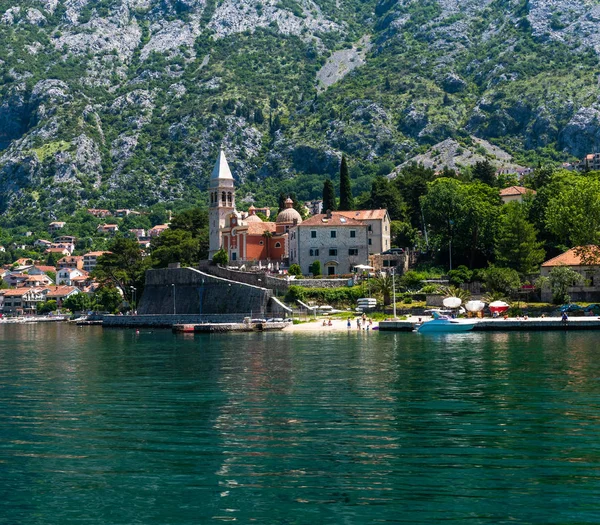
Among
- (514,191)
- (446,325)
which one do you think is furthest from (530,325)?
(514,191)

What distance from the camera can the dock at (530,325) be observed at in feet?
219

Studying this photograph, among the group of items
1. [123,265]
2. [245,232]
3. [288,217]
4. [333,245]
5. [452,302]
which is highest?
[288,217]

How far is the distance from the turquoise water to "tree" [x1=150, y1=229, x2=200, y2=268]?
69380 mm

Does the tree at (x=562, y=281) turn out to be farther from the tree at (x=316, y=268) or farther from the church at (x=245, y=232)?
the church at (x=245, y=232)

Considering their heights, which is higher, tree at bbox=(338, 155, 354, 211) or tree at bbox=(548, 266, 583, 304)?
tree at bbox=(338, 155, 354, 211)

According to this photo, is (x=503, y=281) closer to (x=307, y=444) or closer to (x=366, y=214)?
(x=366, y=214)

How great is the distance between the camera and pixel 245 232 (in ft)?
338

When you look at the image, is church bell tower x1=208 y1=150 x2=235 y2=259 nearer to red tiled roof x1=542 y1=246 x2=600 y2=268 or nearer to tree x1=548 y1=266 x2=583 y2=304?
red tiled roof x1=542 y1=246 x2=600 y2=268

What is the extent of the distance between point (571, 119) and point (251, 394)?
590 feet

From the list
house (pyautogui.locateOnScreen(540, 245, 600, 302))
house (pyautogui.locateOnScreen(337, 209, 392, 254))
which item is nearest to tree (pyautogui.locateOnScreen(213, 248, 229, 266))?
house (pyautogui.locateOnScreen(337, 209, 392, 254))

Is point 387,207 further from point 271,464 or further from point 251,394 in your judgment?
point 271,464

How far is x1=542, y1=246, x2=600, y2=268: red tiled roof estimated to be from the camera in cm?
7731

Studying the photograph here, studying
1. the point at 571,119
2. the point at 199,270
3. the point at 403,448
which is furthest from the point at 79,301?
the point at 403,448

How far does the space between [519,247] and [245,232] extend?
113 feet
